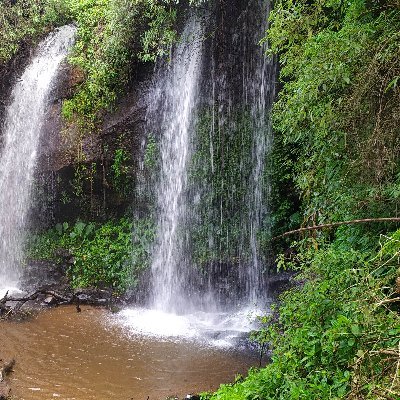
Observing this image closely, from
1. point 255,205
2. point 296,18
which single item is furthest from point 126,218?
point 296,18

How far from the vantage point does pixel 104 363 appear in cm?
590

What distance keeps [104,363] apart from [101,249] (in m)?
4.03

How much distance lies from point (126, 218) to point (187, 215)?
1.62 m

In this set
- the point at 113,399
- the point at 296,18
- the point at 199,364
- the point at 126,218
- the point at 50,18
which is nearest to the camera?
the point at 113,399

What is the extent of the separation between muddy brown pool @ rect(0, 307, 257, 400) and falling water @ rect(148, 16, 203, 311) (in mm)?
2010

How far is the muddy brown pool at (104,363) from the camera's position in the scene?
5.22 meters

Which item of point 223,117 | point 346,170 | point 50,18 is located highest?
point 50,18

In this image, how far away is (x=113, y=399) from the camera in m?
5.00

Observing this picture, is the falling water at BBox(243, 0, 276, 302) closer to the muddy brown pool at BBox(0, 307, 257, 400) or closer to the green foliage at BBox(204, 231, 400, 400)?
the muddy brown pool at BBox(0, 307, 257, 400)

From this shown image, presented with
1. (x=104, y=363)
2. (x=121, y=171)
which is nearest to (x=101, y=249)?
(x=121, y=171)

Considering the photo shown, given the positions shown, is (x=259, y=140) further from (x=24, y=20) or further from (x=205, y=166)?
(x=24, y=20)

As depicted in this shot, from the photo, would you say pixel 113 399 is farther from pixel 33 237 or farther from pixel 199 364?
pixel 33 237

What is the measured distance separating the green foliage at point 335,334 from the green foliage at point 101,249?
5741 millimetres

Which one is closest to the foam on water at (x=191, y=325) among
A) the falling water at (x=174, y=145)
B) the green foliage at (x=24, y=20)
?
the falling water at (x=174, y=145)
